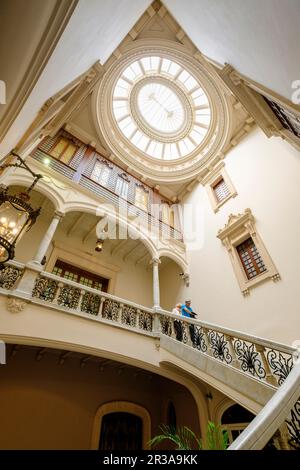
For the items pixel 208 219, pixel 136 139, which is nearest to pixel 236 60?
pixel 208 219

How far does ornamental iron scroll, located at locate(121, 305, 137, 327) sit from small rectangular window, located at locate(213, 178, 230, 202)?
21.0ft

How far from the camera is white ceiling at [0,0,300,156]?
9.58 feet

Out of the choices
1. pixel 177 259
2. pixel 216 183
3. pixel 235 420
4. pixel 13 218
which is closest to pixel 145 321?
pixel 235 420

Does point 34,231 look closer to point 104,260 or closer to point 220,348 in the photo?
point 104,260

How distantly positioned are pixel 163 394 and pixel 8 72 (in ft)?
29.5

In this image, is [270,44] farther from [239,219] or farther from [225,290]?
[225,290]

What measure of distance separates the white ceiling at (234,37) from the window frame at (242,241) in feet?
15.0

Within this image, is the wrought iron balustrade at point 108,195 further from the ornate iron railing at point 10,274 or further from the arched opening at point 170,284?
the ornate iron railing at point 10,274

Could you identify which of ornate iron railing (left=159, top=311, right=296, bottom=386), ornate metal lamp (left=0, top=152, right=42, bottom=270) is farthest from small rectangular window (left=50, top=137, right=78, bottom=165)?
ornate iron railing (left=159, top=311, right=296, bottom=386)

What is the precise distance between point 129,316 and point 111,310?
1.87 feet

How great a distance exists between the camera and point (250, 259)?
772cm

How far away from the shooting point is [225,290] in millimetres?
7836

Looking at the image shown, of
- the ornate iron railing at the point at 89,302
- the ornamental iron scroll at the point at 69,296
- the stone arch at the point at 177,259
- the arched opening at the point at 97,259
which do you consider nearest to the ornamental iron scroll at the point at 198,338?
the ornate iron railing at the point at 89,302

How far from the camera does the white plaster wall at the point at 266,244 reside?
611 cm
